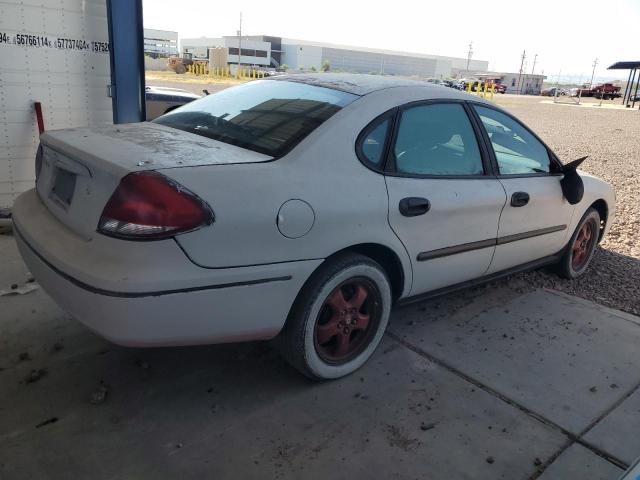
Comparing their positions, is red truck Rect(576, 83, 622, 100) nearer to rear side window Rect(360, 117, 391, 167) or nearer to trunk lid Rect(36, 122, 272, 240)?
rear side window Rect(360, 117, 391, 167)

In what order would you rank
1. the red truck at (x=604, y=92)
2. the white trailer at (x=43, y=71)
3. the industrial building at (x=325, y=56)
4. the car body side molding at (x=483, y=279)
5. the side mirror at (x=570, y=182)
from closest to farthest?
the car body side molding at (x=483, y=279) → the side mirror at (x=570, y=182) → the white trailer at (x=43, y=71) → the red truck at (x=604, y=92) → the industrial building at (x=325, y=56)

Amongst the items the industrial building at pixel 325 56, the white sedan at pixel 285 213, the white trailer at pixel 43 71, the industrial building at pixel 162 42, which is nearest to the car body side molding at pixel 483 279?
the white sedan at pixel 285 213

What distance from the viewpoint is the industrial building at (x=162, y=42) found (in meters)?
84.7

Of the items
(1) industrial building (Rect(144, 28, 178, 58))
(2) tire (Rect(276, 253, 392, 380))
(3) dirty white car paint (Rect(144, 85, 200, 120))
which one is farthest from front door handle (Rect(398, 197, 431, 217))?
(1) industrial building (Rect(144, 28, 178, 58))

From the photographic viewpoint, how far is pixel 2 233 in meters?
4.88

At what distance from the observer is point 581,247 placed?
15.7ft

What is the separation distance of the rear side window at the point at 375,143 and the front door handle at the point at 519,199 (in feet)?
3.87

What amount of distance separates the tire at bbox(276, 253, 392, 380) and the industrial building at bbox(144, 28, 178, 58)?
88.2 metres

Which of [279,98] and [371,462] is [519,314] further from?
[279,98]

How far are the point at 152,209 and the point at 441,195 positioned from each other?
66.6 inches

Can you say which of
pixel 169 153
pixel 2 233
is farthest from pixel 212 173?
pixel 2 233

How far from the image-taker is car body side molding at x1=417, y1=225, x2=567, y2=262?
315cm

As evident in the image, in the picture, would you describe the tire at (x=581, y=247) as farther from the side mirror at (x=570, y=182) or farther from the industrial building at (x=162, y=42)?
the industrial building at (x=162, y=42)

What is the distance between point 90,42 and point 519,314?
4.80 metres
